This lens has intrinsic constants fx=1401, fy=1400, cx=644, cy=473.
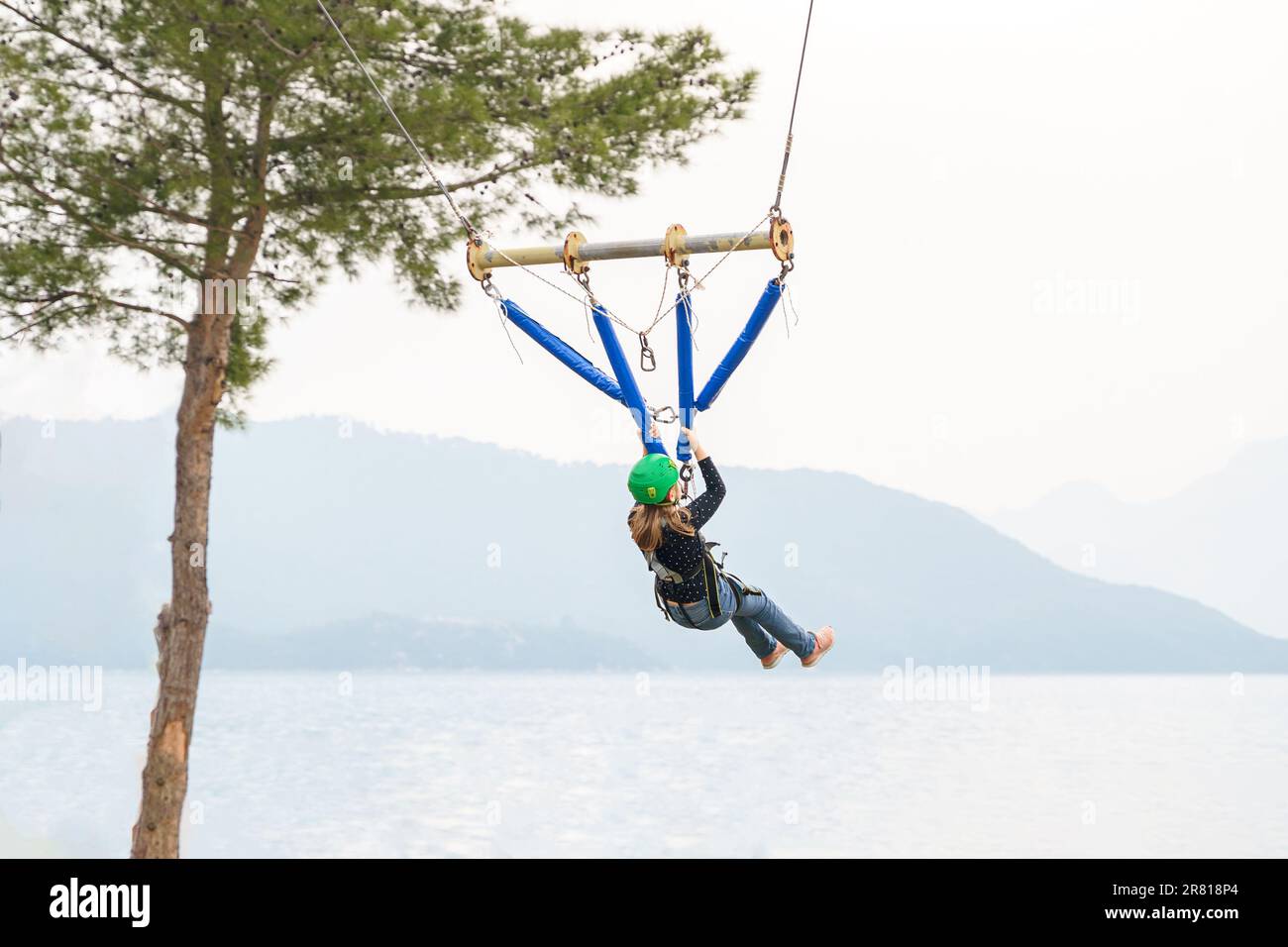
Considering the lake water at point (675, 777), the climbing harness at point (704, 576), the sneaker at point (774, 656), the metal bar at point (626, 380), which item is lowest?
the lake water at point (675, 777)

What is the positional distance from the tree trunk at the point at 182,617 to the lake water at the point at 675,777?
21.0 inches

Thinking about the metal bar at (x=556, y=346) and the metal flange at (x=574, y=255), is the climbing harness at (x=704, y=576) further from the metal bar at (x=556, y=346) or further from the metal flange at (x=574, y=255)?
the metal flange at (x=574, y=255)

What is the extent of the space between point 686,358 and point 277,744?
61124mm

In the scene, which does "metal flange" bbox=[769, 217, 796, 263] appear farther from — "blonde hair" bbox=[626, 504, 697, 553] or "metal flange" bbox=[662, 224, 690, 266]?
"blonde hair" bbox=[626, 504, 697, 553]

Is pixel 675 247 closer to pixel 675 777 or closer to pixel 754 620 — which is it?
pixel 754 620

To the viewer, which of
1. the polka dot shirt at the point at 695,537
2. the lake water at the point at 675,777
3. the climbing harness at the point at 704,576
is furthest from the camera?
the lake water at the point at 675,777

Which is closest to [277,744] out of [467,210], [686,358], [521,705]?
[521,705]

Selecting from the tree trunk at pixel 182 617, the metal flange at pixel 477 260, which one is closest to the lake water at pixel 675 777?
the tree trunk at pixel 182 617

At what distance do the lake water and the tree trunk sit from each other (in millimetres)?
533

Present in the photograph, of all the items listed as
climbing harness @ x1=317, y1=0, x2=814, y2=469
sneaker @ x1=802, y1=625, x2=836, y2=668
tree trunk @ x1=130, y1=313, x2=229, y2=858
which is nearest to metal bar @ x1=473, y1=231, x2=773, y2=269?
climbing harness @ x1=317, y1=0, x2=814, y2=469

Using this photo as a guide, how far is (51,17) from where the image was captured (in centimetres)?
955

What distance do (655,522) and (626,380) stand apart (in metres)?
0.69

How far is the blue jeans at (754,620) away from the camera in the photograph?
6273 millimetres

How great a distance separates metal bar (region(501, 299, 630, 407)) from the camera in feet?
21.2
